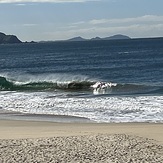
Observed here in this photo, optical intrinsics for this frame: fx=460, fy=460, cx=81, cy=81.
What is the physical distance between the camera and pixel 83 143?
39.4 ft

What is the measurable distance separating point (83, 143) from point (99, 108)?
857 centimetres

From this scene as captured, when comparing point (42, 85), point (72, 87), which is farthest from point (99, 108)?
point (42, 85)

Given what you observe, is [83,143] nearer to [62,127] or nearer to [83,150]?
[83,150]

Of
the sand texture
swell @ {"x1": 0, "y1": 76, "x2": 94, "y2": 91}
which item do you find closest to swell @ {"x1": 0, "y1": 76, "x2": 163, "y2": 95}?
swell @ {"x1": 0, "y1": 76, "x2": 94, "y2": 91}

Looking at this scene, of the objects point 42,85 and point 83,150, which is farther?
point 42,85

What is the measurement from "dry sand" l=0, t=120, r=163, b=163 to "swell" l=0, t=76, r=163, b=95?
15.2m

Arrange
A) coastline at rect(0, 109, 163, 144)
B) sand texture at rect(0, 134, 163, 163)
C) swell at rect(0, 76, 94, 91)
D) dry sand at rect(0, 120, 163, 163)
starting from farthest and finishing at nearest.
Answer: swell at rect(0, 76, 94, 91)
coastline at rect(0, 109, 163, 144)
dry sand at rect(0, 120, 163, 163)
sand texture at rect(0, 134, 163, 163)

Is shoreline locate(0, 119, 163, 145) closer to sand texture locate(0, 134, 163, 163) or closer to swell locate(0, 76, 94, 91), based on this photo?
sand texture locate(0, 134, 163, 163)

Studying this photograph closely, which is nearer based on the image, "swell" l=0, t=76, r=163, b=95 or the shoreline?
the shoreline

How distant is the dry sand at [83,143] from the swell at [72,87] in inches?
598

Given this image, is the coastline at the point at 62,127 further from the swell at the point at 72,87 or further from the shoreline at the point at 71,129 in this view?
the swell at the point at 72,87

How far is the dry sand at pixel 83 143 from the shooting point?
10.5 m

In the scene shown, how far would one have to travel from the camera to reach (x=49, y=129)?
50.3ft

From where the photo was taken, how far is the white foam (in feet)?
59.1
